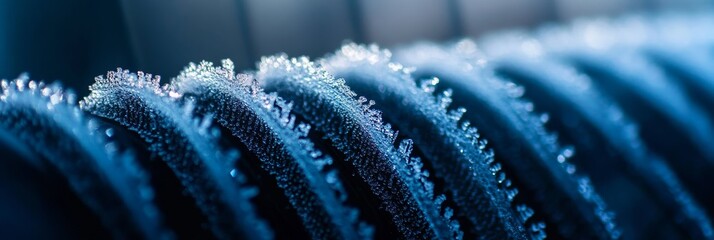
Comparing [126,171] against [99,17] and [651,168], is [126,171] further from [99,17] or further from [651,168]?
[99,17]

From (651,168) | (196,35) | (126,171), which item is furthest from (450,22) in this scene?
(126,171)

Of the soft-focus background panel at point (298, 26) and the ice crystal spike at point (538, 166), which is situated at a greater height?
the soft-focus background panel at point (298, 26)

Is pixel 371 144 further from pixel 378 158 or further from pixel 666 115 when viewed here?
pixel 666 115

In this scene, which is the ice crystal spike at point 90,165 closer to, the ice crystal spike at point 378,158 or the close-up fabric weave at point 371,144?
the close-up fabric weave at point 371,144

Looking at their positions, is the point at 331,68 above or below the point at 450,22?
below

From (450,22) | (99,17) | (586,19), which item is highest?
(586,19)

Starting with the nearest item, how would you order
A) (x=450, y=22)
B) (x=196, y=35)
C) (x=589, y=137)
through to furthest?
(x=589, y=137)
(x=196, y=35)
(x=450, y=22)

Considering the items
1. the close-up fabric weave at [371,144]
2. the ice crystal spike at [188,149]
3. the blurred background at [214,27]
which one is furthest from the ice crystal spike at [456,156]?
the blurred background at [214,27]

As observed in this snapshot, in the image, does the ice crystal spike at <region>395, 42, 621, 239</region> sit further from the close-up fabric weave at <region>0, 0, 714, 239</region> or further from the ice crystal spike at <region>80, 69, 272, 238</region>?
the ice crystal spike at <region>80, 69, 272, 238</region>

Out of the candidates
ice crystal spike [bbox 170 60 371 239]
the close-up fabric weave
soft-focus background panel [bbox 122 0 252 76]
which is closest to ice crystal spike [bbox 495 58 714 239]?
the close-up fabric weave
